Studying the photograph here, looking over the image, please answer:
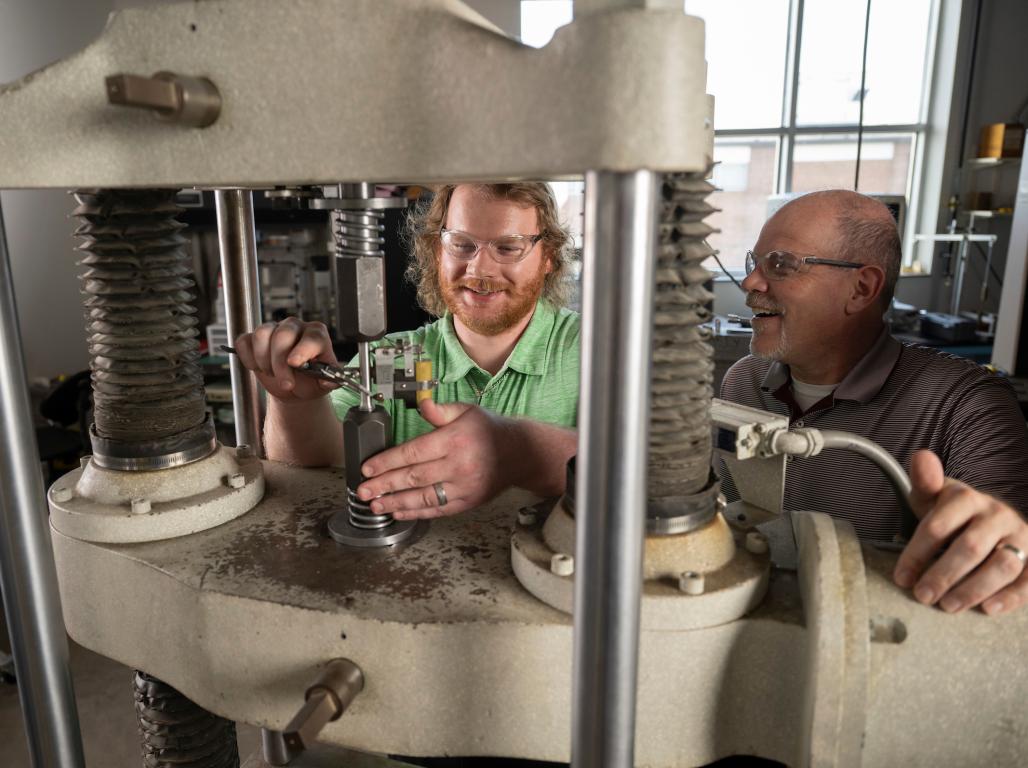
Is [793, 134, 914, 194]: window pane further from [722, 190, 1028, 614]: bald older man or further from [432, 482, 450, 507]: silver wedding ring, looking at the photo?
[432, 482, 450, 507]: silver wedding ring

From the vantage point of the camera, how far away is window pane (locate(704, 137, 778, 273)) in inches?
198

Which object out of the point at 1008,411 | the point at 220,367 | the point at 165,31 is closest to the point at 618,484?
the point at 165,31

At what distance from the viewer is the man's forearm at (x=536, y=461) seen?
32.5 inches

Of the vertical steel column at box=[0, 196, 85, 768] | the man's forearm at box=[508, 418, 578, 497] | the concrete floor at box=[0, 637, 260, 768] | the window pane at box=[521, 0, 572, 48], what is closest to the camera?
the vertical steel column at box=[0, 196, 85, 768]

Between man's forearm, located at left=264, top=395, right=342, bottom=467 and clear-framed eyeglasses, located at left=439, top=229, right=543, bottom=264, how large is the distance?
62 cm

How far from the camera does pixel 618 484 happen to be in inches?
16.9

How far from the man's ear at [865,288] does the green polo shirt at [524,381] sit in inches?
25.1

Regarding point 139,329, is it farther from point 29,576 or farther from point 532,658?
point 532,658

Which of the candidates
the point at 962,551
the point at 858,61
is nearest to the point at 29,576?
the point at 962,551

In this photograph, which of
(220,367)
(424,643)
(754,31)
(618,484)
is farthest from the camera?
(754,31)

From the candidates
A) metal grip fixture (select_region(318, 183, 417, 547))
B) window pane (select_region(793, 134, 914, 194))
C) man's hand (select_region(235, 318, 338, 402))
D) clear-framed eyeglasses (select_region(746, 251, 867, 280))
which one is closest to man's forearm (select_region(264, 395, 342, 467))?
man's hand (select_region(235, 318, 338, 402))

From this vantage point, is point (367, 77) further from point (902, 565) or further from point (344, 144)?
point (902, 565)

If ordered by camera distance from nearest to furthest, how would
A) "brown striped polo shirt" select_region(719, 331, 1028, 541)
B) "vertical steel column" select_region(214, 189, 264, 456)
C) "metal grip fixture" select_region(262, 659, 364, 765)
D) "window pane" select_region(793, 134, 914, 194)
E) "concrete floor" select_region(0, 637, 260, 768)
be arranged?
"metal grip fixture" select_region(262, 659, 364, 765) < "vertical steel column" select_region(214, 189, 264, 456) < "brown striped polo shirt" select_region(719, 331, 1028, 541) < "concrete floor" select_region(0, 637, 260, 768) < "window pane" select_region(793, 134, 914, 194)

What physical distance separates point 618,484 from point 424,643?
0.79 ft
